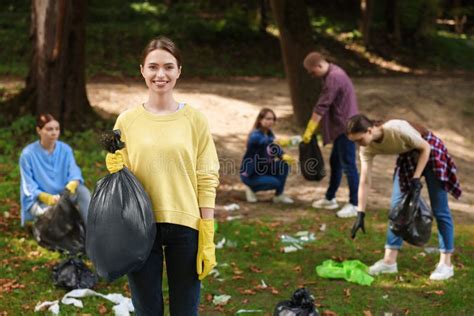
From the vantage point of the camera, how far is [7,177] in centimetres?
994

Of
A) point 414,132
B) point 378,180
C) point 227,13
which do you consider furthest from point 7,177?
point 227,13

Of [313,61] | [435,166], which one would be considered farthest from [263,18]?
[435,166]

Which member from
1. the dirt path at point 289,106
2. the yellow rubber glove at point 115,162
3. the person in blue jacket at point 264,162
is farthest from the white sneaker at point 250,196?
the yellow rubber glove at point 115,162

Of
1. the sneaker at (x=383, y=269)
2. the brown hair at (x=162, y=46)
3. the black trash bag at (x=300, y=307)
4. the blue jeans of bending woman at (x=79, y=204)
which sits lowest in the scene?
the sneaker at (x=383, y=269)

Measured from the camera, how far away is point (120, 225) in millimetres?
3354

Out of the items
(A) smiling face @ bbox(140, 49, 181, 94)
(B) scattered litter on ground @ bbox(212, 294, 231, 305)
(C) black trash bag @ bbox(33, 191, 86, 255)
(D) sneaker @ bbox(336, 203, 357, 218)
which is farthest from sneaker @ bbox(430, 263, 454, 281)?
(A) smiling face @ bbox(140, 49, 181, 94)

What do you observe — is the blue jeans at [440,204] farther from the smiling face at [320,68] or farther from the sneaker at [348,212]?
the smiling face at [320,68]

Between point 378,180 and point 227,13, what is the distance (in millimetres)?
13725

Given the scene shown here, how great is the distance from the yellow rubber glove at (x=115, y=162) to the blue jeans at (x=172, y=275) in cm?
33

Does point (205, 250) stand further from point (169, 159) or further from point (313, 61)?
point (313, 61)

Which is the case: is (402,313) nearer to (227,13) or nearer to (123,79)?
(123,79)

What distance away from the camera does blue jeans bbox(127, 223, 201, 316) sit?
3.46 m

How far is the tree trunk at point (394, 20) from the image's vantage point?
76.5 ft

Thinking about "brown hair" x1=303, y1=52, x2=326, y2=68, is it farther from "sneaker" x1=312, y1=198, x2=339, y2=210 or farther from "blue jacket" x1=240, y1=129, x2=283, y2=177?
"sneaker" x1=312, y1=198, x2=339, y2=210
